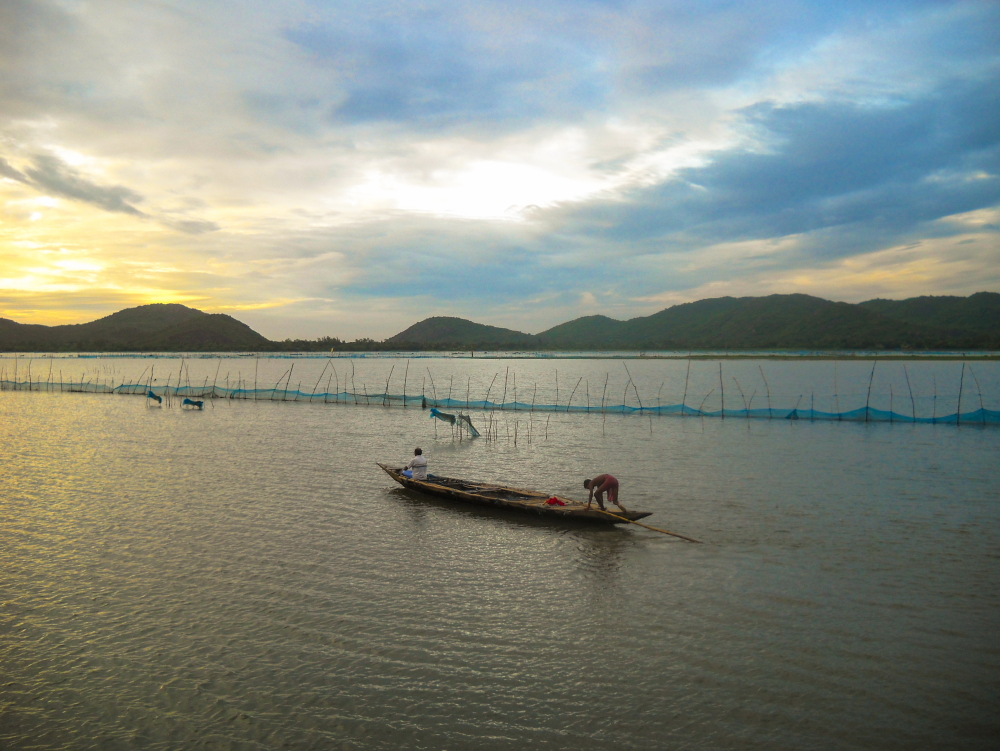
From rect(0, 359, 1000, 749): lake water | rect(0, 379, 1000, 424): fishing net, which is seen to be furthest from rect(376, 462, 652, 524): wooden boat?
rect(0, 379, 1000, 424): fishing net

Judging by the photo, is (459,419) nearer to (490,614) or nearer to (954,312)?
(490,614)

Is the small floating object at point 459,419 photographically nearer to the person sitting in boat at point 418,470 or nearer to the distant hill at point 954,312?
the person sitting in boat at point 418,470

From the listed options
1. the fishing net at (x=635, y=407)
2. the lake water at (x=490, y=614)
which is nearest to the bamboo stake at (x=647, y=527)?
the lake water at (x=490, y=614)

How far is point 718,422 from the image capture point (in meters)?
26.4

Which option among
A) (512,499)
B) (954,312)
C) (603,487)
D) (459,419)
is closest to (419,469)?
(512,499)

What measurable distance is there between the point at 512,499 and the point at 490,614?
15.5 ft

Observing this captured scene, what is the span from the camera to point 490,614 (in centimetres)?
698

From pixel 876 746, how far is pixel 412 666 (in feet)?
12.9

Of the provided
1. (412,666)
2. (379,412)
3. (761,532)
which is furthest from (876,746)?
(379,412)

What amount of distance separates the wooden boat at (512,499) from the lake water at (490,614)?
0.27m

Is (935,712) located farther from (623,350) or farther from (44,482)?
(623,350)

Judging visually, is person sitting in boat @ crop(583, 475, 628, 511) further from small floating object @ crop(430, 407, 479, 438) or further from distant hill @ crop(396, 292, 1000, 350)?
distant hill @ crop(396, 292, 1000, 350)

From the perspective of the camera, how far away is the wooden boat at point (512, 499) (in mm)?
10594

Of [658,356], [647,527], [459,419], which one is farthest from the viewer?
[658,356]
